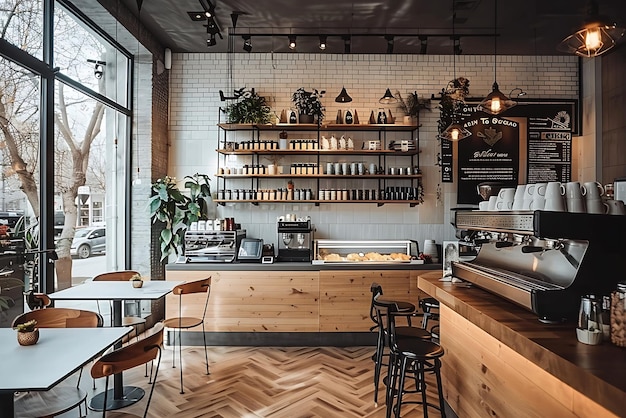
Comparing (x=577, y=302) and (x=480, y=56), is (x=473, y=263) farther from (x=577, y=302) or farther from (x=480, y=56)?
(x=480, y=56)

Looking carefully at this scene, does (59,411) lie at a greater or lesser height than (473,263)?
lesser

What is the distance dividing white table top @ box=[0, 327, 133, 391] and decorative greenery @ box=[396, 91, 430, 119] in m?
4.53

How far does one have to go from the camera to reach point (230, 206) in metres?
6.01

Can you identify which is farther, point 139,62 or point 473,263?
point 139,62

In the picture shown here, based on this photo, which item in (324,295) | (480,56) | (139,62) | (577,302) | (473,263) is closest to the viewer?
(577,302)

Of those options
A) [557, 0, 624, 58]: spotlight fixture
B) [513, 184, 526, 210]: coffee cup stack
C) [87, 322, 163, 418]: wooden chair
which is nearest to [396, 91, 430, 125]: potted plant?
[557, 0, 624, 58]: spotlight fixture

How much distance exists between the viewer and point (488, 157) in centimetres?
601

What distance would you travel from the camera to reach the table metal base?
343 centimetres

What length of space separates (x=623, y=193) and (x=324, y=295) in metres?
3.25

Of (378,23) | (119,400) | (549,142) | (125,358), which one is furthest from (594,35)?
(119,400)

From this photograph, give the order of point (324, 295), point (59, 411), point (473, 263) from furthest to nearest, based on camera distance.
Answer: point (324, 295) < point (473, 263) < point (59, 411)

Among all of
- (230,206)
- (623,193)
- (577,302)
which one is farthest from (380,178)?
(577,302)

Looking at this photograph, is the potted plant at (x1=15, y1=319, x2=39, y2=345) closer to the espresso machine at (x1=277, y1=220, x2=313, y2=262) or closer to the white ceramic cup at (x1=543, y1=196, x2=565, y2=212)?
the white ceramic cup at (x1=543, y1=196, x2=565, y2=212)

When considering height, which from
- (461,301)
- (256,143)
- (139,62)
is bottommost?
(461,301)
